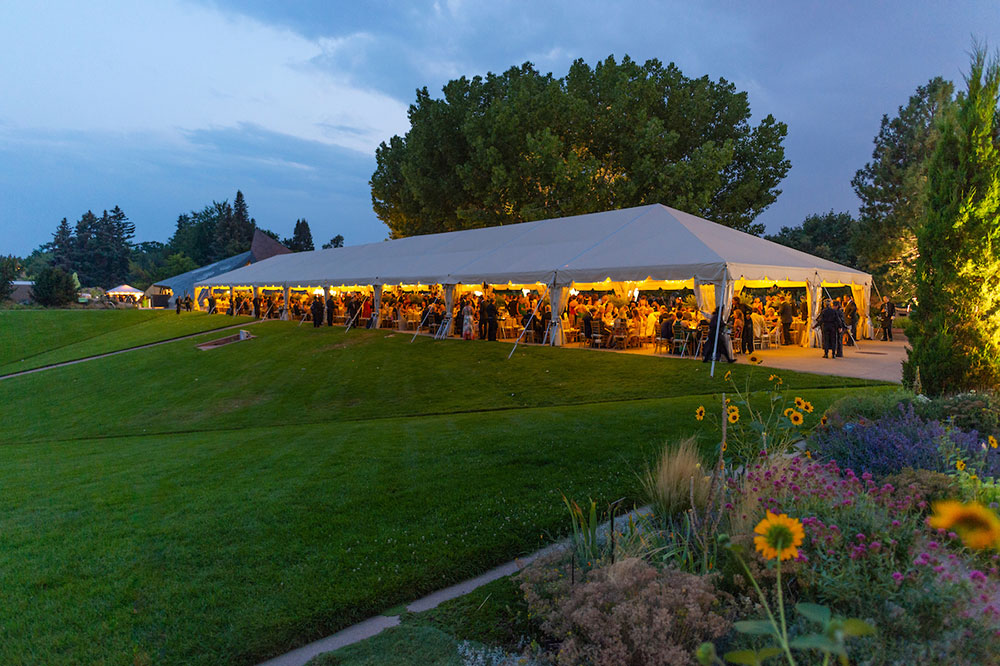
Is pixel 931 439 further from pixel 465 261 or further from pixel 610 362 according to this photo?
pixel 465 261

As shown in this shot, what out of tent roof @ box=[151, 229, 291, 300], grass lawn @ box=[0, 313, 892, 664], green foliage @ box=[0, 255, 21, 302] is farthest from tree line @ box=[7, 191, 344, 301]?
grass lawn @ box=[0, 313, 892, 664]

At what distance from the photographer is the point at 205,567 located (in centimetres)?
396

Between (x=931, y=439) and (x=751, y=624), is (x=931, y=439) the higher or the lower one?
the lower one

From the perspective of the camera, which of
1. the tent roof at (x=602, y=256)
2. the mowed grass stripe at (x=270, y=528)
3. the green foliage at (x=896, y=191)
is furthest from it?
the green foliage at (x=896, y=191)

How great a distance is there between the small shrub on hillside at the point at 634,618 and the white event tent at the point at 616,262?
11.4 metres

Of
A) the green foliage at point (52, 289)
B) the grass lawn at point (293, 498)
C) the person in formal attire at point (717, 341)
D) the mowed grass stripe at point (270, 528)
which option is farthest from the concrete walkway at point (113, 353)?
the green foliage at point (52, 289)

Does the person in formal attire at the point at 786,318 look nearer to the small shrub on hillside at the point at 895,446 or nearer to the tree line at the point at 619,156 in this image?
the tree line at the point at 619,156

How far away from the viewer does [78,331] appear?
31484mm

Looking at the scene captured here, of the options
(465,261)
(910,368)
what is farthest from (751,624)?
(465,261)

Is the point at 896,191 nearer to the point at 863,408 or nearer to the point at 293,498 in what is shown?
the point at 863,408

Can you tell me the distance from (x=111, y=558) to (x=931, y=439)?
645 centimetres

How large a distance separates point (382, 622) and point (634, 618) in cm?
159

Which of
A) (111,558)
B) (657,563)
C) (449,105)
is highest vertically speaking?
(449,105)

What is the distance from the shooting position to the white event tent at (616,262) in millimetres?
14273
